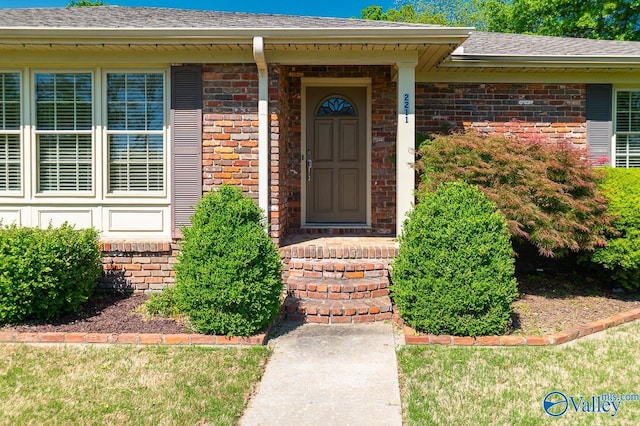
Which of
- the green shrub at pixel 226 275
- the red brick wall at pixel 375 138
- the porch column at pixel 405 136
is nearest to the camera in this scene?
the green shrub at pixel 226 275

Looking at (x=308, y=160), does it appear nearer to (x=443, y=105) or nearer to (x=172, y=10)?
(x=443, y=105)

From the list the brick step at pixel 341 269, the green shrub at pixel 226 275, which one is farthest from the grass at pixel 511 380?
the brick step at pixel 341 269

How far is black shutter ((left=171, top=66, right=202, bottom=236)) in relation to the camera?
6.45 m

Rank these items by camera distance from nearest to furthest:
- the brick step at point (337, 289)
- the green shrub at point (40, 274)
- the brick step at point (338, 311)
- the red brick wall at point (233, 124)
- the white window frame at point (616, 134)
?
the green shrub at point (40, 274)
the brick step at point (338, 311)
the brick step at point (337, 289)
the red brick wall at point (233, 124)
the white window frame at point (616, 134)

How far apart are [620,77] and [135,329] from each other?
6992mm

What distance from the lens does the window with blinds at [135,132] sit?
6574mm

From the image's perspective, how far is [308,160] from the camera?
8.10 meters

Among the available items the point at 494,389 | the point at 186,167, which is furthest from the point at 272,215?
the point at 494,389

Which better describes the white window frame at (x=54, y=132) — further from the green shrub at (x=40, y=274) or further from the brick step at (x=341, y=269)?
the brick step at (x=341, y=269)

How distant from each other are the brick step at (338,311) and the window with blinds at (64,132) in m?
3.08

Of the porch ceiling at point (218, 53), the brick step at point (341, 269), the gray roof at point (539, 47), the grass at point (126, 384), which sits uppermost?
the gray roof at point (539, 47)

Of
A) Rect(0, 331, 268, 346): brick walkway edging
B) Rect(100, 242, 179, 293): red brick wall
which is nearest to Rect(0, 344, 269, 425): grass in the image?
Rect(0, 331, 268, 346): brick walkway edging

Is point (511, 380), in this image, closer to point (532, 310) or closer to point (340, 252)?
point (532, 310)

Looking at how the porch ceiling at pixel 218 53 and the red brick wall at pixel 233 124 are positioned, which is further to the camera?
the red brick wall at pixel 233 124
